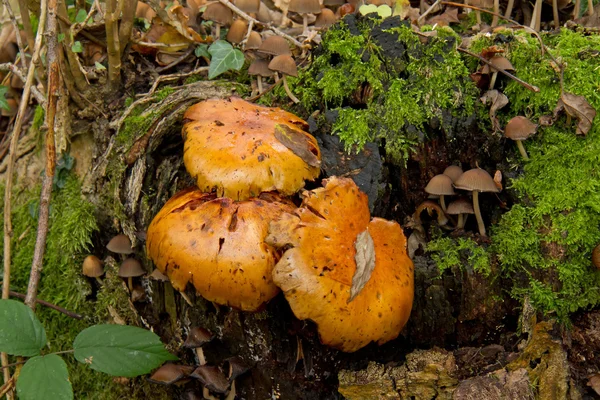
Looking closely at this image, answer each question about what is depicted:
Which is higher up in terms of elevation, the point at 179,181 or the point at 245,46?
the point at 245,46

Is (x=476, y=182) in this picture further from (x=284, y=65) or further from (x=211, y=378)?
(x=211, y=378)

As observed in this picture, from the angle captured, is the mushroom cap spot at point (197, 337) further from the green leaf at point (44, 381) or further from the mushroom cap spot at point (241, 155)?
the mushroom cap spot at point (241, 155)

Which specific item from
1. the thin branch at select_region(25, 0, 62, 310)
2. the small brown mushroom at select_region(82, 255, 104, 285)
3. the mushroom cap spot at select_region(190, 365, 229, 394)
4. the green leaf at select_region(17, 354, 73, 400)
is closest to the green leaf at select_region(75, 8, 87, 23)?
the thin branch at select_region(25, 0, 62, 310)

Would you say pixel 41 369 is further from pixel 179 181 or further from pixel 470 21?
pixel 470 21

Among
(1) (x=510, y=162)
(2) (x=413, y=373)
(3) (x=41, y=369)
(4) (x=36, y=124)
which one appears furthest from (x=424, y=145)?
(4) (x=36, y=124)

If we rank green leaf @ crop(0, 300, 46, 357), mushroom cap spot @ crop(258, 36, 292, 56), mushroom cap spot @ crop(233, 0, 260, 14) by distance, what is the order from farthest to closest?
mushroom cap spot @ crop(233, 0, 260, 14) < mushroom cap spot @ crop(258, 36, 292, 56) < green leaf @ crop(0, 300, 46, 357)

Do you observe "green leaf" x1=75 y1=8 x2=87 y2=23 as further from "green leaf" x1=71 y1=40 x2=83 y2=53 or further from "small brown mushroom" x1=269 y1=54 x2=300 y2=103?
"small brown mushroom" x1=269 y1=54 x2=300 y2=103
